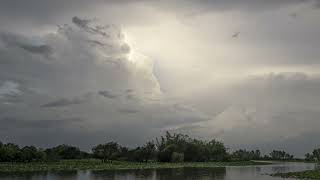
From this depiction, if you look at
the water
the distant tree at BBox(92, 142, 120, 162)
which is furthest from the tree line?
the water

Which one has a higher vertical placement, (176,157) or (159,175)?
(176,157)

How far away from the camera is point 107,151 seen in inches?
6594

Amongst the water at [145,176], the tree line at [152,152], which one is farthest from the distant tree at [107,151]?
the water at [145,176]

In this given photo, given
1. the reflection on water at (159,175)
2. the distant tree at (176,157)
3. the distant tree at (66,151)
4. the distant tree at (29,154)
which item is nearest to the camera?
the reflection on water at (159,175)

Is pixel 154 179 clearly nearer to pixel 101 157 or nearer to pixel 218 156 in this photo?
pixel 101 157

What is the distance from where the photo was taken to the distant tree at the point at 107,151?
166 meters

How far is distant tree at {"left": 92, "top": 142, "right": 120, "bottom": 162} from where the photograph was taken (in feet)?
546

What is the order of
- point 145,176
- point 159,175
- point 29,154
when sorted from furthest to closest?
point 29,154 → point 159,175 → point 145,176

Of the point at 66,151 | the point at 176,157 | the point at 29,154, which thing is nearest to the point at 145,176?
the point at 29,154

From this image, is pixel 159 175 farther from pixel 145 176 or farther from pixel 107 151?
pixel 107 151

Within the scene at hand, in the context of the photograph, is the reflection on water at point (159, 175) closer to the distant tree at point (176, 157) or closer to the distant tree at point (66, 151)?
the distant tree at point (176, 157)

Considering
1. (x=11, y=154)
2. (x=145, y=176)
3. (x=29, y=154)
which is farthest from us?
(x=29, y=154)

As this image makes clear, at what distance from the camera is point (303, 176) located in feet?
236

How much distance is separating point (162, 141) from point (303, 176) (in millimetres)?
103378
